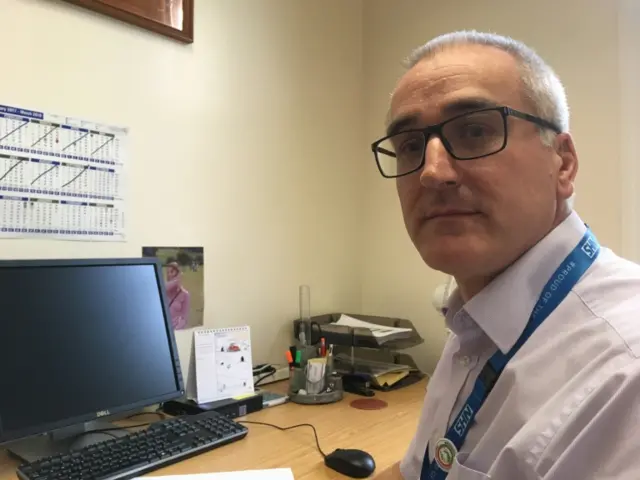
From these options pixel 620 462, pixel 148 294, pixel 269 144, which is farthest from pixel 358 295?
pixel 620 462

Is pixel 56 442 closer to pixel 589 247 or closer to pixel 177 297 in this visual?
pixel 177 297

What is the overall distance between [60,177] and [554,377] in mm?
1260

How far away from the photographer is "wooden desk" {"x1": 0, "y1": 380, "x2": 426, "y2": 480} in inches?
45.4

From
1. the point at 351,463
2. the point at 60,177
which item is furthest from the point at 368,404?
the point at 60,177

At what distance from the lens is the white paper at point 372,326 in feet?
6.10

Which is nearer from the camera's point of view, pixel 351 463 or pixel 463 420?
pixel 463 420

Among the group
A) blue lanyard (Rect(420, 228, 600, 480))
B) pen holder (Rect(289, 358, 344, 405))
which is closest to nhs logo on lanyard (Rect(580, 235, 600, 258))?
blue lanyard (Rect(420, 228, 600, 480))

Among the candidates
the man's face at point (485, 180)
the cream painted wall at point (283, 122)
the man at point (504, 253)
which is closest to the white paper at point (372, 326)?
the cream painted wall at point (283, 122)

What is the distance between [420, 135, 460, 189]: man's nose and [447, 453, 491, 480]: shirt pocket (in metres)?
0.42

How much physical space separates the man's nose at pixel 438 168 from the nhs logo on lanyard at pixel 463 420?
35 cm

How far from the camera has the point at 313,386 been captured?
167 cm

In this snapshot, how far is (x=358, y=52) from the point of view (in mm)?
2412

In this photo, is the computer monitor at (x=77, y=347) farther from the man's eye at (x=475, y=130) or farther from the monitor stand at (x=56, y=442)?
the man's eye at (x=475, y=130)

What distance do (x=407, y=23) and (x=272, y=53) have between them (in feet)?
2.11
